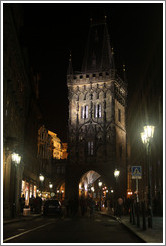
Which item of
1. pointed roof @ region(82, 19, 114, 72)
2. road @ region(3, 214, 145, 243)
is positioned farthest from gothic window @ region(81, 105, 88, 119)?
road @ region(3, 214, 145, 243)

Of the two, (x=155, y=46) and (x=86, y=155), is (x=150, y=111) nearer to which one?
(x=155, y=46)

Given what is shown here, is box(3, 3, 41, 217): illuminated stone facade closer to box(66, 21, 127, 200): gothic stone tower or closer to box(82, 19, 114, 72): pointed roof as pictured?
box(66, 21, 127, 200): gothic stone tower

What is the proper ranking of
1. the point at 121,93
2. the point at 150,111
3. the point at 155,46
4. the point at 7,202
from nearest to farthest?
the point at 7,202
the point at 155,46
the point at 150,111
the point at 121,93

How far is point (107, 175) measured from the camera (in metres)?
65.9

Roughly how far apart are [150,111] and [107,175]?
2439 centimetres

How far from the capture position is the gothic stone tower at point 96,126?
6631cm

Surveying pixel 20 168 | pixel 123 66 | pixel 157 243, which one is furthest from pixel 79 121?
pixel 157 243

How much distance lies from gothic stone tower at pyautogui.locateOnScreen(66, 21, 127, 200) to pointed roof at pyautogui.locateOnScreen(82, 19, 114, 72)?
31.2 inches

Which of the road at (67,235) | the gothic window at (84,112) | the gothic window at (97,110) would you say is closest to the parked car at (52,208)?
the road at (67,235)

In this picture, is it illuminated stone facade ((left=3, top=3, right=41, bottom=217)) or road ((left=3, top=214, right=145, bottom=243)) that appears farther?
illuminated stone facade ((left=3, top=3, right=41, bottom=217))

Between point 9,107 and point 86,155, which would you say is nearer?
point 9,107

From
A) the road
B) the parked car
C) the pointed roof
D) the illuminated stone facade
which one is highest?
the pointed roof

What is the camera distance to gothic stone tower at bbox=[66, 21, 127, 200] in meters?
66.3

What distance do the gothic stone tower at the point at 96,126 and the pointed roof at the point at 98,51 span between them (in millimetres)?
793
